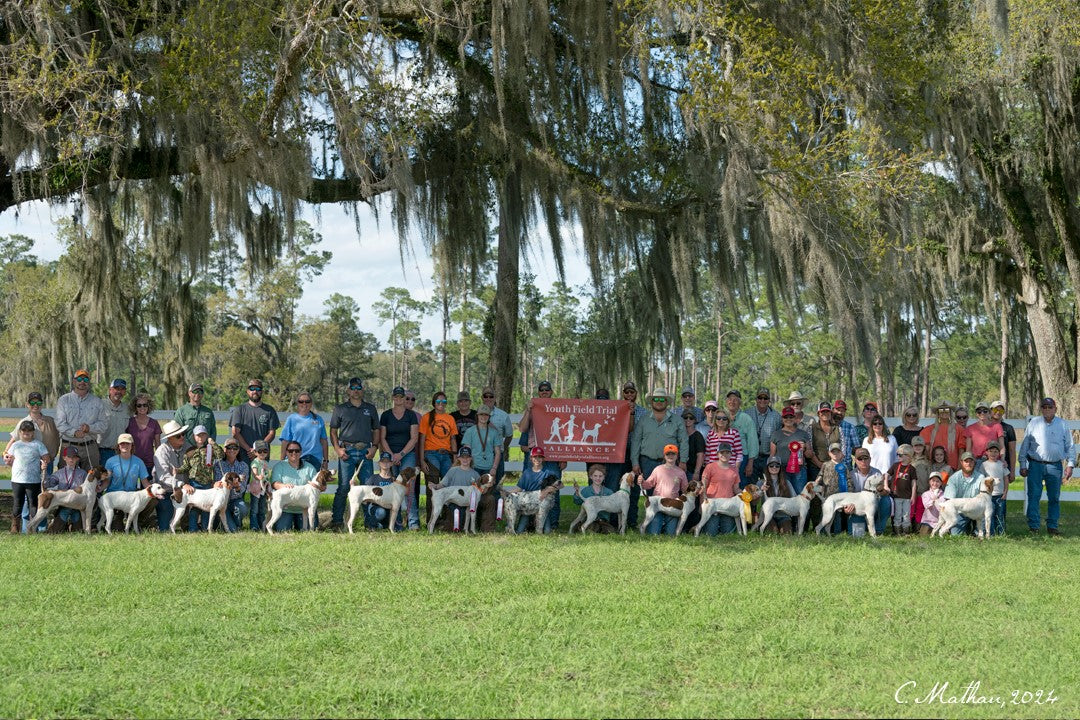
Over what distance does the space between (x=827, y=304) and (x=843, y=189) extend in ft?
6.03

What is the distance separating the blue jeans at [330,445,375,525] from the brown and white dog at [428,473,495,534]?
0.82 metres

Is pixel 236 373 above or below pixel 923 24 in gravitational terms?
below

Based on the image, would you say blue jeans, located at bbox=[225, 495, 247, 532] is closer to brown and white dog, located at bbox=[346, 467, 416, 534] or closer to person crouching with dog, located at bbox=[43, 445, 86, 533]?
brown and white dog, located at bbox=[346, 467, 416, 534]

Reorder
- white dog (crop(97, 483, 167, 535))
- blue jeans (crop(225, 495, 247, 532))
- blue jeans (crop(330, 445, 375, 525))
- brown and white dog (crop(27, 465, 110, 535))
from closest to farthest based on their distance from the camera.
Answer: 1. brown and white dog (crop(27, 465, 110, 535))
2. white dog (crop(97, 483, 167, 535))
3. blue jeans (crop(225, 495, 247, 532))
4. blue jeans (crop(330, 445, 375, 525))

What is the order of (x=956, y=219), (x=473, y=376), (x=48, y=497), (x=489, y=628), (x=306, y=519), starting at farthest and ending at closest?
(x=473, y=376)
(x=956, y=219)
(x=306, y=519)
(x=48, y=497)
(x=489, y=628)

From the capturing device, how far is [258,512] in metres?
10.4

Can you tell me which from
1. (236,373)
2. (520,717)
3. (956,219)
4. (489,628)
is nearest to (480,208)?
(489,628)

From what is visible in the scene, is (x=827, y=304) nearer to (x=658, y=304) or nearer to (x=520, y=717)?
(x=658, y=304)

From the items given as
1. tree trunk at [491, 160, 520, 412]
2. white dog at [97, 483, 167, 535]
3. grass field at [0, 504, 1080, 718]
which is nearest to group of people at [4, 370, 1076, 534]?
white dog at [97, 483, 167, 535]

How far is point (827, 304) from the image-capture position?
12.4m

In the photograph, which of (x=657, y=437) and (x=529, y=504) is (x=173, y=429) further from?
(x=657, y=437)

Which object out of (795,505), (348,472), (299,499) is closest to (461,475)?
(348,472)

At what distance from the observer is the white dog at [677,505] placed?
10125 millimetres

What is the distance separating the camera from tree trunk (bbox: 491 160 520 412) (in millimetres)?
12312
